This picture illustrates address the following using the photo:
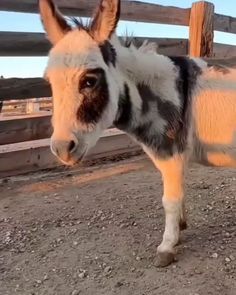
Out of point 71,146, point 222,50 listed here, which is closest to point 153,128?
point 71,146

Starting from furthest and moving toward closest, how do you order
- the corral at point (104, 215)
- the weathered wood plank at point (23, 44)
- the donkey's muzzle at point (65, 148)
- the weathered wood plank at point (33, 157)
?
1. the weathered wood plank at point (33, 157)
2. the weathered wood plank at point (23, 44)
3. the corral at point (104, 215)
4. the donkey's muzzle at point (65, 148)

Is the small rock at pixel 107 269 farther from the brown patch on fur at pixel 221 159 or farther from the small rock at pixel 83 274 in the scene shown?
the brown patch on fur at pixel 221 159

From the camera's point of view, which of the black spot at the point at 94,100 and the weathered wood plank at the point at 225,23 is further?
the weathered wood plank at the point at 225,23

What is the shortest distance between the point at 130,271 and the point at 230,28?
4.50 meters

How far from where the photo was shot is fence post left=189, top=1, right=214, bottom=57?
18.3 feet

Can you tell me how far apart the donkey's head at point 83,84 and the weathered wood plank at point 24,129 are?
2043mm

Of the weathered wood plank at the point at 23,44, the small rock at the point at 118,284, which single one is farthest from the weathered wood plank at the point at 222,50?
the small rock at the point at 118,284

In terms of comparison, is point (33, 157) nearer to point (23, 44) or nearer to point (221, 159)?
point (23, 44)

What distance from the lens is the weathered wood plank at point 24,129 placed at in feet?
14.1

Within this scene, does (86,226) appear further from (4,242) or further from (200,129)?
(200,129)

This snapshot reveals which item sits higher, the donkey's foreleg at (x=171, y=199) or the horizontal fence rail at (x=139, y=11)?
the horizontal fence rail at (x=139, y=11)

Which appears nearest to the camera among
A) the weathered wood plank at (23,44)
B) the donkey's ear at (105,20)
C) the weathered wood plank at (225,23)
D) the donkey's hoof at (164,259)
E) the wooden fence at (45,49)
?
the donkey's ear at (105,20)

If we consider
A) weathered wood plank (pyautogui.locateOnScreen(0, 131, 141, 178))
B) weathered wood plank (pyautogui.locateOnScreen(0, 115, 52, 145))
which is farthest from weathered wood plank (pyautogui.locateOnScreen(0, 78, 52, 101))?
weathered wood plank (pyautogui.locateOnScreen(0, 131, 141, 178))

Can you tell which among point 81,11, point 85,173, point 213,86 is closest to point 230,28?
point 81,11
